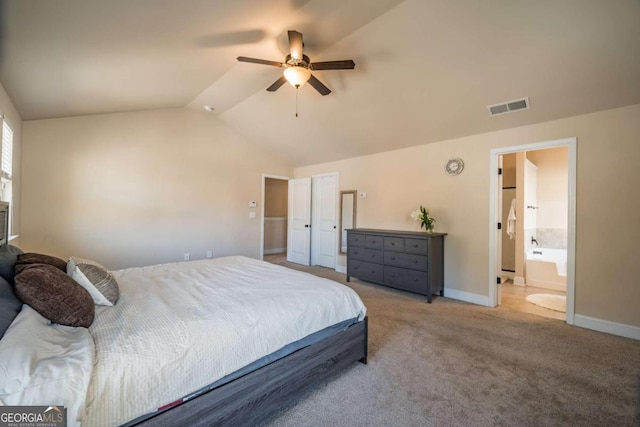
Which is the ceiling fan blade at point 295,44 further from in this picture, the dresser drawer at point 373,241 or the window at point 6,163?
the dresser drawer at point 373,241

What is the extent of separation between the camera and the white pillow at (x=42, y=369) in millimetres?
878

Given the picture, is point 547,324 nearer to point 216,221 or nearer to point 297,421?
A: point 297,421

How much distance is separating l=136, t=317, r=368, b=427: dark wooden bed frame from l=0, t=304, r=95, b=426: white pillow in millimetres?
339

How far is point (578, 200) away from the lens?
2947 mm

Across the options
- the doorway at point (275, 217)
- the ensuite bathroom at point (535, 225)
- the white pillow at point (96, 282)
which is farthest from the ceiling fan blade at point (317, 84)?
the doorway at point (275, 217)

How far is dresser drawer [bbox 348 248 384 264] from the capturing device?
4223 mm

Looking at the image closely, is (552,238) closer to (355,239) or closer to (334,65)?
(355,239)

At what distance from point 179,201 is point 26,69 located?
269 cm

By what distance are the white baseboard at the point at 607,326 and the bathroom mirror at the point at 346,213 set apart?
11.0 feet

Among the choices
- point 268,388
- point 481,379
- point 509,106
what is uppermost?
point 509,106

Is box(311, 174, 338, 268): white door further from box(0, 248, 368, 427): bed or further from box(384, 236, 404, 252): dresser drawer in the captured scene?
box(0, 248, 368, 427): bed

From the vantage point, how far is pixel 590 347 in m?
2.47

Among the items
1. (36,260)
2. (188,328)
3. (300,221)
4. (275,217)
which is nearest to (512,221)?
(300,221)

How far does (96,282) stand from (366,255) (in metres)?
3.50
